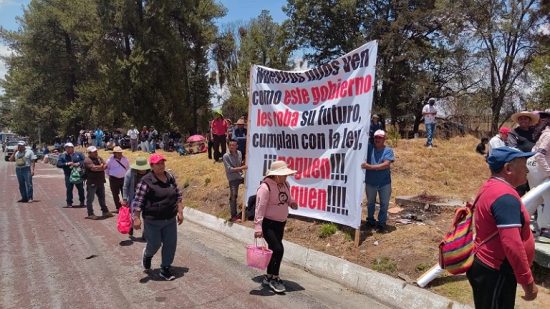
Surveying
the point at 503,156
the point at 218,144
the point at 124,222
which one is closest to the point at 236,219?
the point at 124,222

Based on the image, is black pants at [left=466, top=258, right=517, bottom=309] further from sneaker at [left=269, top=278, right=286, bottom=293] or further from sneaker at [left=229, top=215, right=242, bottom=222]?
sneaker at [left=229, top=215, right=242, bottom=222]

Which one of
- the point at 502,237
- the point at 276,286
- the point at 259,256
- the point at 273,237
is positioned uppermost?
the point at 502,237

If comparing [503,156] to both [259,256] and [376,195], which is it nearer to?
[259,256]

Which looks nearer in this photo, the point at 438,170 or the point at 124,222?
the point at 124,222

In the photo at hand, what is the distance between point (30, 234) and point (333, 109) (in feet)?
21.7

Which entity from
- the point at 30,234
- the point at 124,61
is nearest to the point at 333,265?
the point at 30,234

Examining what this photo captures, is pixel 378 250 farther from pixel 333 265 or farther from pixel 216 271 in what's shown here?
pixel 216 271

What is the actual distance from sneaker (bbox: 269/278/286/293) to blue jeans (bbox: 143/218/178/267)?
5.24 ft

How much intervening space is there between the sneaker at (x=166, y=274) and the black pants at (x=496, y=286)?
437cm

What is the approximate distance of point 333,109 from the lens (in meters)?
8.17

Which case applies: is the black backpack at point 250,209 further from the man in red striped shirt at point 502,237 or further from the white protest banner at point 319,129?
the man in red striped shirt at point 502,237

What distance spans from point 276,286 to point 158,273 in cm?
189

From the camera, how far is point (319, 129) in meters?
8.41

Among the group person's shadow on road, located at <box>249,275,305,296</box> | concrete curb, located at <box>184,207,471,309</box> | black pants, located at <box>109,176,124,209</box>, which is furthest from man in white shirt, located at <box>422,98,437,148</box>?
person's shadow on road, located at <box>249,275,305,296</box>
